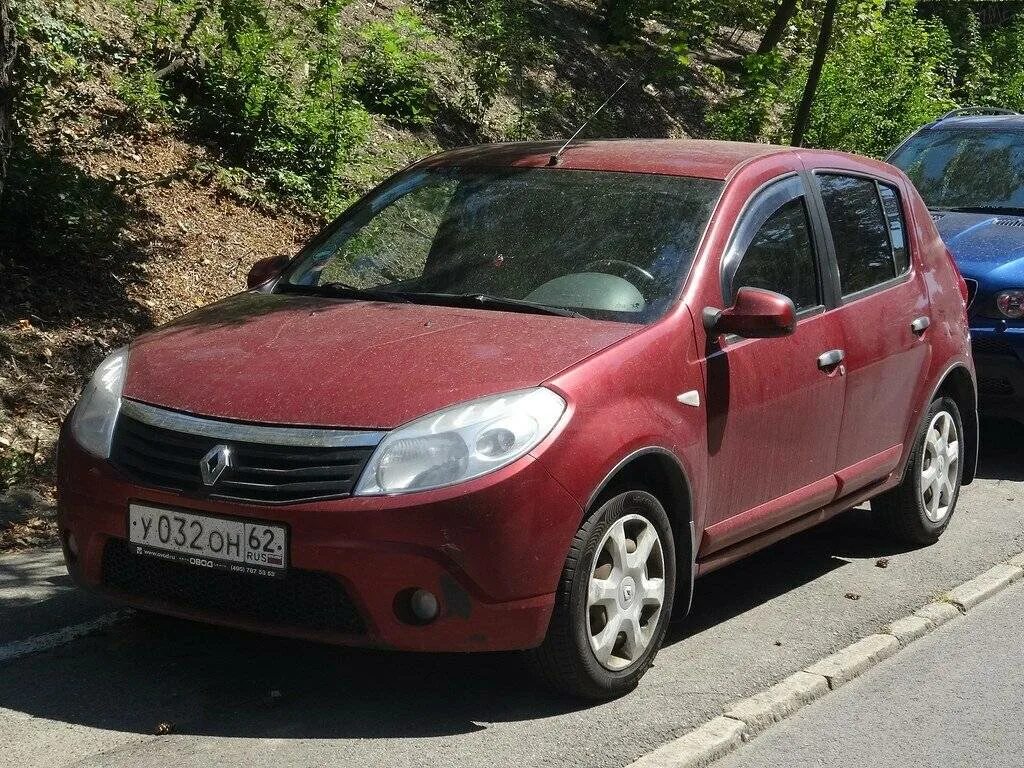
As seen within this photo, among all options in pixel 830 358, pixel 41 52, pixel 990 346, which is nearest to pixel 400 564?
pixel 830 358

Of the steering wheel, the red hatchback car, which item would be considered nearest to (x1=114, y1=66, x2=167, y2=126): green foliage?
the red hatchback car

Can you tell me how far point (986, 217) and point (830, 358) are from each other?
14.8 feet

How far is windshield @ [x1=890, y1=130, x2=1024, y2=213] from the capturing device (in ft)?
34.1

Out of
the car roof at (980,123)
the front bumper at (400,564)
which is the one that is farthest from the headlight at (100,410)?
the car roof at (980,123)

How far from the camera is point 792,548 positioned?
725 cm

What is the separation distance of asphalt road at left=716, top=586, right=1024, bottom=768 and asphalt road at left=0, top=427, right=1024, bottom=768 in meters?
0.25

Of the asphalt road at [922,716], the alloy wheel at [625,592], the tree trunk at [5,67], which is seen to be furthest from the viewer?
the tree trunk at [5,67]

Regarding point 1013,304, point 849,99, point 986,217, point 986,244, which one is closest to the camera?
point 1013,304

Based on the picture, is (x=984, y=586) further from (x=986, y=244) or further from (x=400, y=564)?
(x=986, y=244)

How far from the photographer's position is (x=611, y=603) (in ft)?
16.0

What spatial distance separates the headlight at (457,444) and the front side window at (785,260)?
1389 millimetres

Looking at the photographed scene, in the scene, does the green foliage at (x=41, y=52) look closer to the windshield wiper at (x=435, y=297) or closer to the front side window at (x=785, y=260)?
the windshield wiper at (x=435, y=297)

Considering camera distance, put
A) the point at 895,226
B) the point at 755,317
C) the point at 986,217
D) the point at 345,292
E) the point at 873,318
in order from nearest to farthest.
Result: the point at 755,317, the point at 345,292, the point at 873,318, the point at 895,226, the point at 986,217

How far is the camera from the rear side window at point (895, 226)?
691 cm
